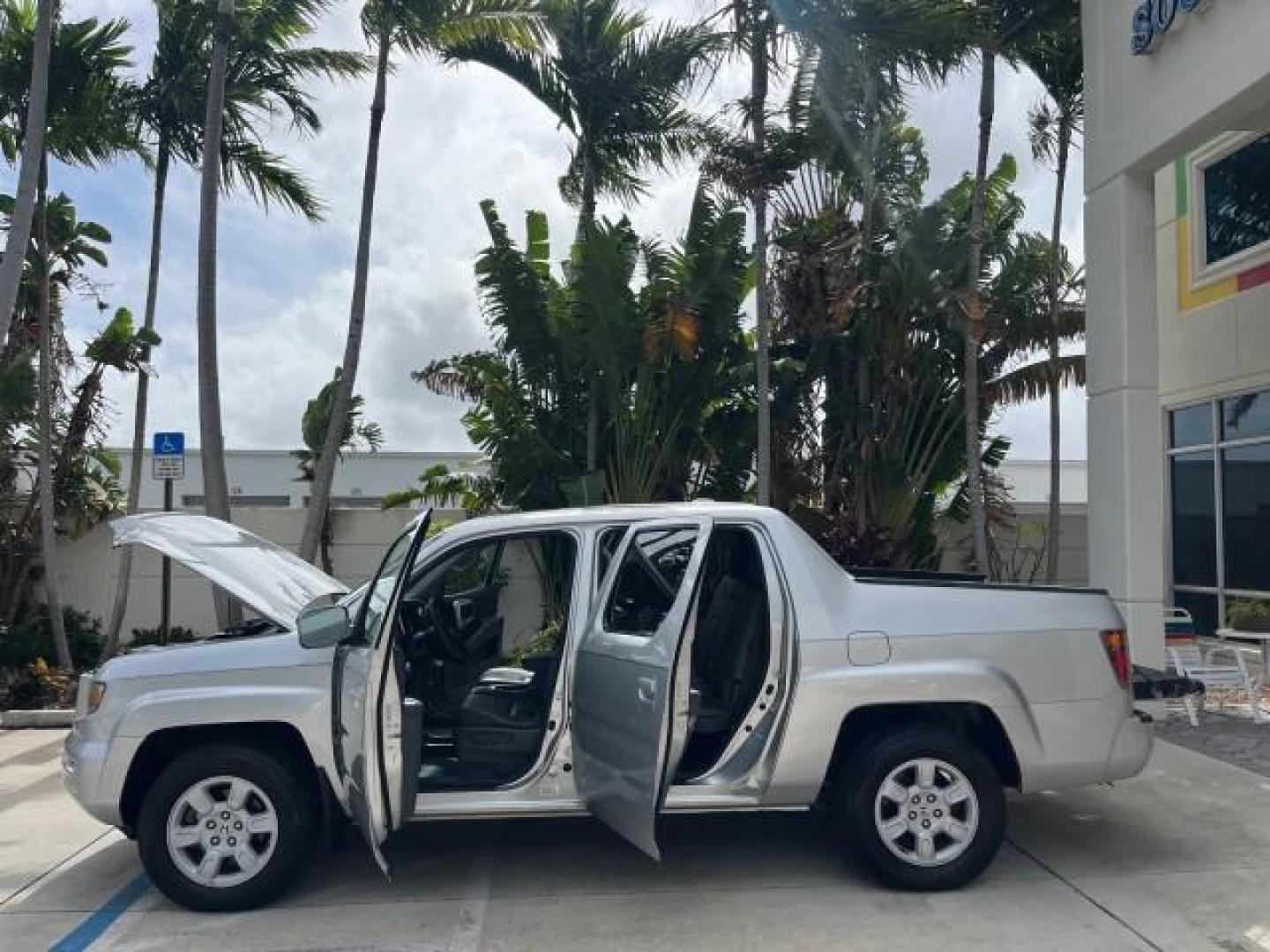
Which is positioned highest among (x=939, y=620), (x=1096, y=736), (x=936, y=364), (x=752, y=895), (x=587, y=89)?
(x=587, y=89)

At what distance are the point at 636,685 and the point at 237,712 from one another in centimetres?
186

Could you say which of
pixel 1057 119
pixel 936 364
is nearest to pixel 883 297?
pixel 936 364

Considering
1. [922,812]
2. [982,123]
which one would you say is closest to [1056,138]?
[982,123]

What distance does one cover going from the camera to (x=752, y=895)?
533 centimetres

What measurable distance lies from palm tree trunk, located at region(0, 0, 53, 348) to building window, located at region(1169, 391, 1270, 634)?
12954 millimetres

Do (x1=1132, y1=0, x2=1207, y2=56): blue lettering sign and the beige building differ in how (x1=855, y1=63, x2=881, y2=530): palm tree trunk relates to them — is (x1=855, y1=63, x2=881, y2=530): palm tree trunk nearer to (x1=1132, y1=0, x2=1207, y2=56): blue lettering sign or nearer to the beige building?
the beige building

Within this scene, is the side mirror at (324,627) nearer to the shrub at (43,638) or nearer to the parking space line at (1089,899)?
the parking space line at (1089,899)

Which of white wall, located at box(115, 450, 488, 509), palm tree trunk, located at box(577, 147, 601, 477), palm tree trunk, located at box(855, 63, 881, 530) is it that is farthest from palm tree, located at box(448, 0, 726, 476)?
white wall, located at box(115, 450, 488, 509)

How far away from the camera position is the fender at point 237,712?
521cm

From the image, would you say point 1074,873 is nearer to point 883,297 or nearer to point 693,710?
point 693,710

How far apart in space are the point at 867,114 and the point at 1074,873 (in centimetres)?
872

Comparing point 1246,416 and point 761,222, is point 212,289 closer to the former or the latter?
point 761,222

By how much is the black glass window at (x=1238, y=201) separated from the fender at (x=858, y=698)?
9.89 metres

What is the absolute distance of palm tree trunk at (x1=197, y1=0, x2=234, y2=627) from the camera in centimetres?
1112
